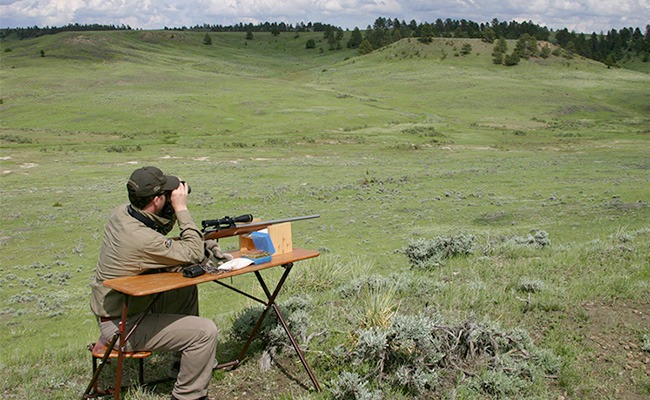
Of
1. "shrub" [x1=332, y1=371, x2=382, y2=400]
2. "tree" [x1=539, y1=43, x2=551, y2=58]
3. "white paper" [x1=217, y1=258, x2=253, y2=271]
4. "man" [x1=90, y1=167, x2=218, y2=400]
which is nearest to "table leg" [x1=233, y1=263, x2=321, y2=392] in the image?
"shrub" [x1=332, y1=371, x2=382, y2=400]

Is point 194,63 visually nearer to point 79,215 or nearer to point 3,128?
point 3,128

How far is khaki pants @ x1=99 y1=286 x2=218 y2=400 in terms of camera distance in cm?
545

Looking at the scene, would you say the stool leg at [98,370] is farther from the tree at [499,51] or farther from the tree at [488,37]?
the tree at [488,37]

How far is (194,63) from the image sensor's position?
370 ft

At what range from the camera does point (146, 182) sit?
539 cm

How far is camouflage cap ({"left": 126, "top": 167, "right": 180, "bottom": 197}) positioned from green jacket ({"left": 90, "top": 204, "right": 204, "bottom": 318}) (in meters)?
0.25

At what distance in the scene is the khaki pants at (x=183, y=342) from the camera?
5.45 meters

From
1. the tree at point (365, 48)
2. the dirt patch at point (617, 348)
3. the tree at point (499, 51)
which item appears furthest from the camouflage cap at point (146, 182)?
the tree at point (365, 48)

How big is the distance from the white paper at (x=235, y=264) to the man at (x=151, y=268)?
233mm

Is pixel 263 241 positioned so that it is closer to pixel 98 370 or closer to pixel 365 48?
pixel 98 370

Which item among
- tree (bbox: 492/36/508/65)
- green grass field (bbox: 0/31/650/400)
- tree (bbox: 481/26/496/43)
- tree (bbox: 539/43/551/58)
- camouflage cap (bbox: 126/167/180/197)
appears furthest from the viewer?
tree (bbox: 481/26/496/43)

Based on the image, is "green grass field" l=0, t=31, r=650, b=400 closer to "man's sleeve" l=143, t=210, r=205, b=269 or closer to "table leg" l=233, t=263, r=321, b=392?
"table leg" l=233, t=263, r=321, b=392

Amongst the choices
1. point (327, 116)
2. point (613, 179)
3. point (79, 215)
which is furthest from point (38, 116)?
point (613, 179)

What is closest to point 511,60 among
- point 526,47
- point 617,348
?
point 526,47
